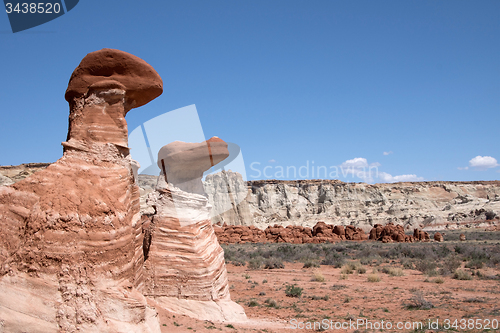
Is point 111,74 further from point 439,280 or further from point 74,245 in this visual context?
point 439,280

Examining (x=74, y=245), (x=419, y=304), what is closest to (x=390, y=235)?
(x=419, y=304)

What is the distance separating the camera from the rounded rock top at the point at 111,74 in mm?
4938

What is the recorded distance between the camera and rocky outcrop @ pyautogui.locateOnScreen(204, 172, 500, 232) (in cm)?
4603

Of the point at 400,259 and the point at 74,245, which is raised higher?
the point at 74,245

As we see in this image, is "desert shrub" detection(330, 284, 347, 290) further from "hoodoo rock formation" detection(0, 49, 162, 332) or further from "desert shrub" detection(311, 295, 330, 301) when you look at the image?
"hoodoo rock formation" detection(0, 49, 162, 332)

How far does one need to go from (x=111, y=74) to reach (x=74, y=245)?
252cm

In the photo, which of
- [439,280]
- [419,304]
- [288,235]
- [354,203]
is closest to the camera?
[419,304]

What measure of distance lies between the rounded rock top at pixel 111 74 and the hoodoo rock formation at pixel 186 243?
1.76 metres

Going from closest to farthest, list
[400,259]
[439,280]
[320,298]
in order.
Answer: [320,298]
[439,280]
[400,259]

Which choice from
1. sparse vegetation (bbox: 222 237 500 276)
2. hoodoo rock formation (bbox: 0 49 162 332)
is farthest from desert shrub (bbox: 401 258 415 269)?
hoodoo rock formation (bbox: 0 49 162 332)

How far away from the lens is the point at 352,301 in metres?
9.61

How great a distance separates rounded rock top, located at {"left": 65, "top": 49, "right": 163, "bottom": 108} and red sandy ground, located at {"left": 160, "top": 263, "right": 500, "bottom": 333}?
3.60 m

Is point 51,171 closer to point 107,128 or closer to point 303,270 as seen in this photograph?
point 107,128

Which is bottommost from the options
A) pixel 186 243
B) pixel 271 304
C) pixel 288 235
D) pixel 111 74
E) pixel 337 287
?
pixel 288 235
